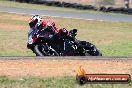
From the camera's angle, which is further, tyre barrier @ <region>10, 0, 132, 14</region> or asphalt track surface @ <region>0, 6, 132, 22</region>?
tyre barrier @ <region>10, 0, 132, 14</region>

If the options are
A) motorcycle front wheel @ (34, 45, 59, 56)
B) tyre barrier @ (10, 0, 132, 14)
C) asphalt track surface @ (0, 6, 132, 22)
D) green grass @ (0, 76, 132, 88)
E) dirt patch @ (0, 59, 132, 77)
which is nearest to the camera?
green grass @ (0, 76, 132, 88)

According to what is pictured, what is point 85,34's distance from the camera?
26.2 meters

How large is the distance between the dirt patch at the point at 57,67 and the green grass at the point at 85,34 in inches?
236

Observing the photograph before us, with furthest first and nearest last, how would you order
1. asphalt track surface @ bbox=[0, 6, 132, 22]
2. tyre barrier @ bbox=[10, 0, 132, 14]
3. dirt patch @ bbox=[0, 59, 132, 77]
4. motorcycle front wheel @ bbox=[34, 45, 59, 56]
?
tyre barrier @ bbox=[10, 0, 132, 14], asphalt track surface @ bbox=[0, 6, 132, 22], motorcycle front wheel @ bbox=[34, 45, 59, 56], dirt patch @ bbox=[0, 59, 132, 77]

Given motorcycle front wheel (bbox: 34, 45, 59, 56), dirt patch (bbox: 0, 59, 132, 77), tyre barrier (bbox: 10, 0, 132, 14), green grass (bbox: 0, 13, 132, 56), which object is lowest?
green grass (bbox: 0, 13, 132, 56)

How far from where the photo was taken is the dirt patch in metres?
10.6

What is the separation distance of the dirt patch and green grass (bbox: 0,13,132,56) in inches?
236

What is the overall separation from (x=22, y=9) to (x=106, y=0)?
1245 centimetres

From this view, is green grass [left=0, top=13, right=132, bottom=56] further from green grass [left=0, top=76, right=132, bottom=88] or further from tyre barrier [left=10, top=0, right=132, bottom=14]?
green grass [left=0, top=76, right=132, bottom=88]

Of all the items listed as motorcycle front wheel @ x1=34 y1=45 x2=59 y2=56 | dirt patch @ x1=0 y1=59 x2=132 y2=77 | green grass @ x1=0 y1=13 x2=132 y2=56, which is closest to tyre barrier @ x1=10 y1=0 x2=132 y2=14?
green grass @ x1=0 y1=13 x2=132 y2=56

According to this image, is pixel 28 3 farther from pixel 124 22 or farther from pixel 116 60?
pixel 116 60

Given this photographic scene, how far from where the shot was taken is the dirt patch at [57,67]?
34.9ft

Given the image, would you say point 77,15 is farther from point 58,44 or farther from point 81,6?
point 58,44

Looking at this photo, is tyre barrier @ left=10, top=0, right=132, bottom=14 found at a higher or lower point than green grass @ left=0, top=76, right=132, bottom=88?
lower
